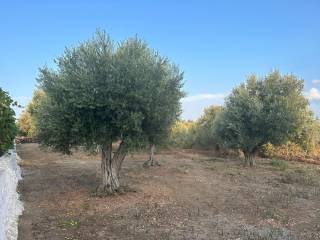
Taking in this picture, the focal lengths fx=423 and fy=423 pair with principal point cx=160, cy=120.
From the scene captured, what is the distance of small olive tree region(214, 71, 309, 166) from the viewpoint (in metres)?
30.7

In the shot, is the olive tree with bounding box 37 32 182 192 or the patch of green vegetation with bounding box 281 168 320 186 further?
the patch of green vegetation with bounding box 281 168 320 186

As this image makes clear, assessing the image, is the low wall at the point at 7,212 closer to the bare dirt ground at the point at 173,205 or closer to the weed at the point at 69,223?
the bare dirt ground at the point at 173,205

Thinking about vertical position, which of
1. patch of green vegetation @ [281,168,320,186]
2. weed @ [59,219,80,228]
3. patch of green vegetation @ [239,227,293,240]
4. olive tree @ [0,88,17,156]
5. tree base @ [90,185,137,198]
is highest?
olive tree @ [0,88,17,156]

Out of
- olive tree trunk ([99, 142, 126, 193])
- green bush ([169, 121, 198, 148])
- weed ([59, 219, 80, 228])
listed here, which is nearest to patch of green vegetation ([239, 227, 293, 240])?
weed ([59, 219, 80, 228])

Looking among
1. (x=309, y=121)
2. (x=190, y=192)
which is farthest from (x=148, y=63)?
(x=309, y=121)

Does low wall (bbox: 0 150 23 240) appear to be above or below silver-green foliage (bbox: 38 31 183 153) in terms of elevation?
A: below

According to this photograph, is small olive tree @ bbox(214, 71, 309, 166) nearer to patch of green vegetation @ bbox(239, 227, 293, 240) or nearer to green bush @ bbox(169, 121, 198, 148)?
green bush @ bbox(169, 121, 198, 148)

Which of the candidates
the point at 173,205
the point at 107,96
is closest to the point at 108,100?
the point at 107,96

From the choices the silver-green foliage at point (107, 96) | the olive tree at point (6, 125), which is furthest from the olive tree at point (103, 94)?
the olive tree at point (6, 125)

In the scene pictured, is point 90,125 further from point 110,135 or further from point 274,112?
point 274,112

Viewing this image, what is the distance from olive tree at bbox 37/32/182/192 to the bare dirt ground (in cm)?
267

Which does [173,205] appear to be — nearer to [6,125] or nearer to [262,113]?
[6,125]

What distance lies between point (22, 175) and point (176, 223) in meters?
14.2

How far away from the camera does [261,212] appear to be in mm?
16484
